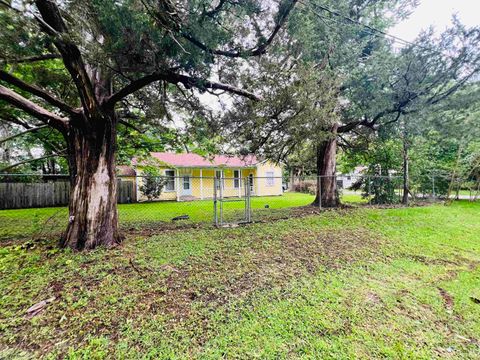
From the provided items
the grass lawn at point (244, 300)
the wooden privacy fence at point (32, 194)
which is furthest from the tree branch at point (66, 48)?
the wooden privacy fence at point (32, 194)

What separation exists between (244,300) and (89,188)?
11.4ft

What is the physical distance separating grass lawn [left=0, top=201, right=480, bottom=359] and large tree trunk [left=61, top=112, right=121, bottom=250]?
0.39 metres

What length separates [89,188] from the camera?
4094 mm

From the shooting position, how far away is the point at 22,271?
125 inches

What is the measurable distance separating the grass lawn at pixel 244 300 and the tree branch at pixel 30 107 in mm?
2330

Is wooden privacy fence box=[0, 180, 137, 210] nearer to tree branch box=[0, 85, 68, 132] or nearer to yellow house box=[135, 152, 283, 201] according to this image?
yellow house box=[135, 152, 283, 201]

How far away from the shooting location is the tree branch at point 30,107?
3636 mm

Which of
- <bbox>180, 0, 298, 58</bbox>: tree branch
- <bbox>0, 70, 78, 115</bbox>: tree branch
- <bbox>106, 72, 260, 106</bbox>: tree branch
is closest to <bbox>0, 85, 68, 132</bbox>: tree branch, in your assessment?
<bbox>0, 70, 78, 115</bbox>: tree branch

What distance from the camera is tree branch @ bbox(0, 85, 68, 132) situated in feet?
11.9

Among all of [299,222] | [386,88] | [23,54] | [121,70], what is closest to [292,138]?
[299,222]

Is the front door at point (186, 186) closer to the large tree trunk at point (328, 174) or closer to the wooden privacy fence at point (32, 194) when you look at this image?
the wooden privacy fence at point (32, 194)

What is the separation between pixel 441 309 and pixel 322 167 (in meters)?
7.98

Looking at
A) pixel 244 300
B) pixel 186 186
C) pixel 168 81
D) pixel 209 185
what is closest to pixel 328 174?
pixel 168 81

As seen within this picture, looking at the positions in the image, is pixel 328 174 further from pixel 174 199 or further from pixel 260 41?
pixel 174 199
